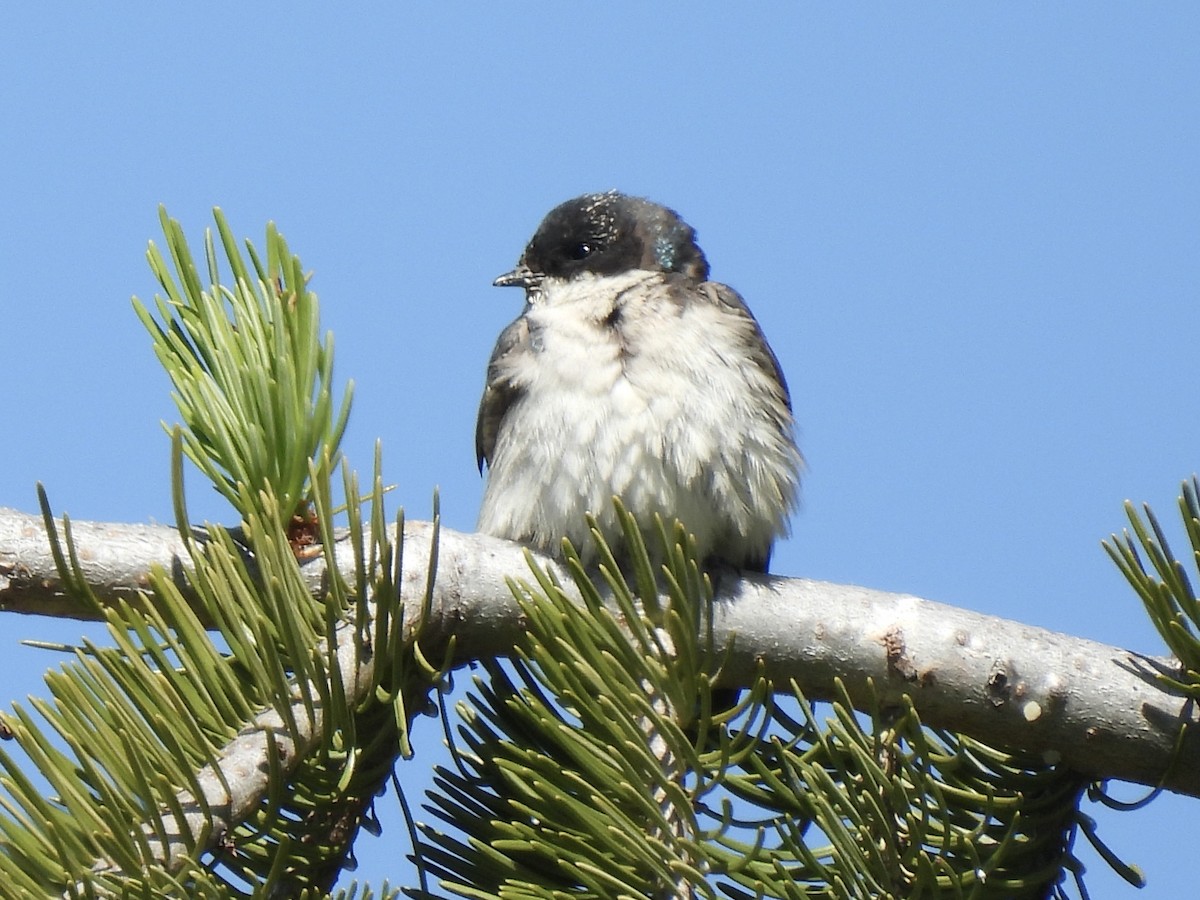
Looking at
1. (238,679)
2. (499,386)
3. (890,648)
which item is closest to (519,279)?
(499,386)

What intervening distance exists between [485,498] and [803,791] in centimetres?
206

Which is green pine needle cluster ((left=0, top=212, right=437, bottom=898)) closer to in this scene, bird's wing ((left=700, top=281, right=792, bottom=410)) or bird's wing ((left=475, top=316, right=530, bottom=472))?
bird's wing ((left=475, top=316, right=530, bottom=472))

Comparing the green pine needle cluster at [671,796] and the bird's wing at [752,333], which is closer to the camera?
the green pine needle cluster at [671,796]

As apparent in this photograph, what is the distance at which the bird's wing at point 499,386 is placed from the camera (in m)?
4.03

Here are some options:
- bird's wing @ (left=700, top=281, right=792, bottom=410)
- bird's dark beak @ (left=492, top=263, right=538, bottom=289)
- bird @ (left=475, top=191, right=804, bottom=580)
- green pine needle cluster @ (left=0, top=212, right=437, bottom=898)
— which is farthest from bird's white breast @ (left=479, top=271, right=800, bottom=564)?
green pine needle cluster @ (left=0, top=212, right=437, bottom=898)

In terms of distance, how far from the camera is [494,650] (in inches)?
91.9

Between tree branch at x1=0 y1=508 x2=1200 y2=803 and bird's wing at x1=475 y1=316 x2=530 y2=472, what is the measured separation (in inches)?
63.9

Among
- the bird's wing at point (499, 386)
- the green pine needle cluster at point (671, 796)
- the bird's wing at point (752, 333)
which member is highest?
the bird's wing at point (752, 333)

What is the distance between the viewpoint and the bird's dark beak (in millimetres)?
5094

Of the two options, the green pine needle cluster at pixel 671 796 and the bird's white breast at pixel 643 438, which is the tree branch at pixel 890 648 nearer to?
the green pine needle cluster at pixel 671 796

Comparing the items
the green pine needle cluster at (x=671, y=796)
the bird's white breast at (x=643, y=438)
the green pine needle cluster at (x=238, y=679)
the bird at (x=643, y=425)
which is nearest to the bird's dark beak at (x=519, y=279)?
the bird at (x=643, y=425)

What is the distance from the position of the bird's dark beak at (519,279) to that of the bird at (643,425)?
764mm

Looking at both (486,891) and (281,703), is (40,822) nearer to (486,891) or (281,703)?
(281,703)

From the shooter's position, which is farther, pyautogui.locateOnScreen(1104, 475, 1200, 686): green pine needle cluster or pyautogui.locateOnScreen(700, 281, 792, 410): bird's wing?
pyautogui.locateOnScreen(700, 281, 792, 410): bird's wing
